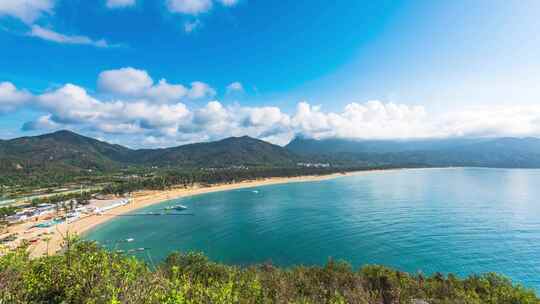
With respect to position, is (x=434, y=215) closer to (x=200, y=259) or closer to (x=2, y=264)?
(x=200, y=259)

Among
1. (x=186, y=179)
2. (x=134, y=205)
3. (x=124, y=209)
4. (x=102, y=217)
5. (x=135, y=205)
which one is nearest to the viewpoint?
(x=102, y=217)

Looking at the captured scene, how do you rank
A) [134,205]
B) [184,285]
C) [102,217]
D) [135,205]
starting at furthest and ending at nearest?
[135,205] < [134,205] < [102,217] < [184,285]

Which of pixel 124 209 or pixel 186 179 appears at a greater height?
pixel 186 179

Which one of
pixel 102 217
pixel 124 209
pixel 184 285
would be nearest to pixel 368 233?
pixel 184 285

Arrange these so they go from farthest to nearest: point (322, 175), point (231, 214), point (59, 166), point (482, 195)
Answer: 1. point (322, 175)
2. point (59, 166)
3. point (482, 195)
4. point (231, 214)

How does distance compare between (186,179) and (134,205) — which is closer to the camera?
(134,205)

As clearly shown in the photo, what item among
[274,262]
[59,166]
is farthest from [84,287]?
[59,166]

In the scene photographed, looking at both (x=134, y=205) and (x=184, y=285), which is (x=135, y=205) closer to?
(x=134, y=205)
